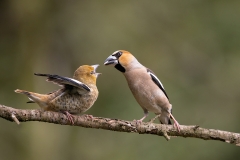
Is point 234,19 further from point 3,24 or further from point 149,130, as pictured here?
point 149,130

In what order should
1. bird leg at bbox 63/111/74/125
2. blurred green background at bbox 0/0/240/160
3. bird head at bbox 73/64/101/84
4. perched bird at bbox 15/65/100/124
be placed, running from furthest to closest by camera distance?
1. blurred green background at bbox 0/0/240/160
2. bird head at bbox 73/64/101/84
3. perched bird at bbox 15/65/100/124
4. bird leg at bbox 63/111/74/125

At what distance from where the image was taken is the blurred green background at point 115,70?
10219 mm

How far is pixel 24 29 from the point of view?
1069cm

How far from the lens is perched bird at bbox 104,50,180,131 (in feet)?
17.4

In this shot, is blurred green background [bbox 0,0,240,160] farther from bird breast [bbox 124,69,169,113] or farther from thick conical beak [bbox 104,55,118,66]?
thick conical beak [bbox 104,55,118,66]

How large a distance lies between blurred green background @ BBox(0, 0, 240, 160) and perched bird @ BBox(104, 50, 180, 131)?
431cm

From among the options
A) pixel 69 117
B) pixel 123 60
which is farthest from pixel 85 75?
pixel 123 60

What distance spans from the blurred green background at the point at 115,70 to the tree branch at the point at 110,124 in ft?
16.9

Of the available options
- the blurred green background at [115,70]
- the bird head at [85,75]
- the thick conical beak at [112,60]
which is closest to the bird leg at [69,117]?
the bird head at [85,75]

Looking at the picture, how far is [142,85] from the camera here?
5.31 m

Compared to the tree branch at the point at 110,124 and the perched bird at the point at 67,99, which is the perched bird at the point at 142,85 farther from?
the perched bird at the point at 67,99

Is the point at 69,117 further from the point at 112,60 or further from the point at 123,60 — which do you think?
the point at 123,60

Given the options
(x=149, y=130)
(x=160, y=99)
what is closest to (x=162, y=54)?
(x=160, y=99)

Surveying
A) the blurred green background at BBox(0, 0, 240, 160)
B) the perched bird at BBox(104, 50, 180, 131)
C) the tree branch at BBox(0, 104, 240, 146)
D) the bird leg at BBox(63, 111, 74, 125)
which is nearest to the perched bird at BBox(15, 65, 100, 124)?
the bird leg at BBox(63, 111, 74, 125)
